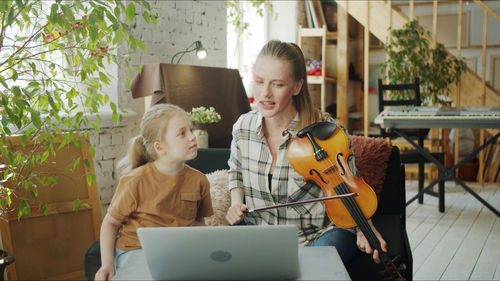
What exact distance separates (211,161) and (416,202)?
2.88 meters

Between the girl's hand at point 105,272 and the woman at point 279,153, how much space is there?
0.38m

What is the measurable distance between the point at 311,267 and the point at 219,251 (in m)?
0.23

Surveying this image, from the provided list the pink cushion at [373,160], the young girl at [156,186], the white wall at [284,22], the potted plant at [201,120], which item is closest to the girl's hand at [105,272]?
the young girl at [156,186]

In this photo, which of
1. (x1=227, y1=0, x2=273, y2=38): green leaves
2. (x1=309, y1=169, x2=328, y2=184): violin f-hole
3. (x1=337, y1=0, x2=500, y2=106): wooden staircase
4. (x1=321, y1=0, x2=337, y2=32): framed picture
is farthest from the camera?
(x1=321, y1=0, x2=337, y2=32): framed picture

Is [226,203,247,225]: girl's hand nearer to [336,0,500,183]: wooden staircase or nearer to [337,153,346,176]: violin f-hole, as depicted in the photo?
[337,153,346,176]: violin f-hole

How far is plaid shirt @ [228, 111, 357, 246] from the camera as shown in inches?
62.5

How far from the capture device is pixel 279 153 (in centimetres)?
160

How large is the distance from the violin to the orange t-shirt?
1.06 ft

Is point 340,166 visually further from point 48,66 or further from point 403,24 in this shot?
point 403,24

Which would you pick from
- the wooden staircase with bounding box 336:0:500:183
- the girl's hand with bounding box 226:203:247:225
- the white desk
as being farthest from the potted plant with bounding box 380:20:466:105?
the white desk

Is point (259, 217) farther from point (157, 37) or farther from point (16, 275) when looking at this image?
point (157, 37)

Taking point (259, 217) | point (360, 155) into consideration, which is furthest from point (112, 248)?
point (360, 155)

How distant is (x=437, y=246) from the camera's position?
3.32 m

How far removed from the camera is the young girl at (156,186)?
4.91ft
